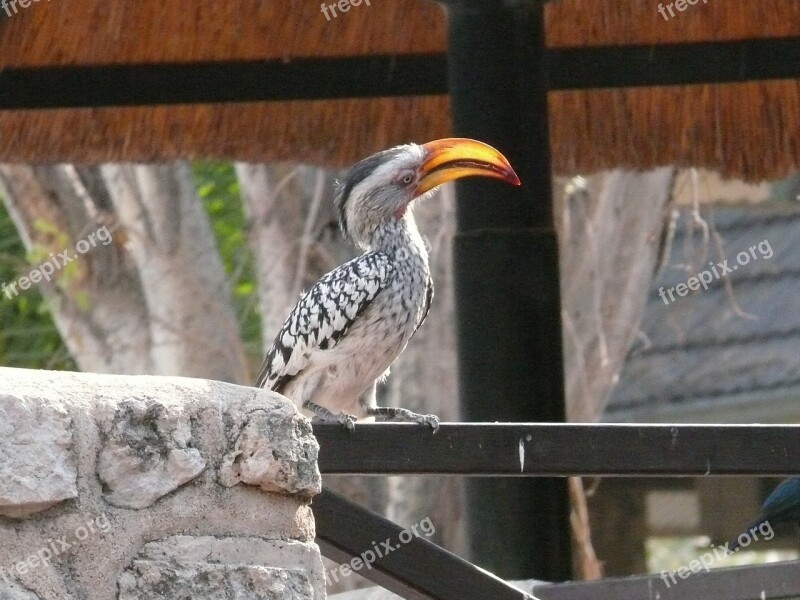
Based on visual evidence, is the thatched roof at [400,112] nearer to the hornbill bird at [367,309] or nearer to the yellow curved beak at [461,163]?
the hornbill bird at [367,309]

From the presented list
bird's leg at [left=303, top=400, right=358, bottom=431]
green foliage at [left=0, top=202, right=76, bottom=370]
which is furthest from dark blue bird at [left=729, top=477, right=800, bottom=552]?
green foliage at [left=0, top=202, right=76, bottom=370]

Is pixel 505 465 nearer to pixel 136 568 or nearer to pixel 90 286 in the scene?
pixel 136 568

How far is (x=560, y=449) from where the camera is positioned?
288 centimetres

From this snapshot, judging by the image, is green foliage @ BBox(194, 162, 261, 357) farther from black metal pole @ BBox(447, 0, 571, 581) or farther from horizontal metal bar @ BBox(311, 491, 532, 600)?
horizontal metal bar @ BBox(311, 491, 532, 600)

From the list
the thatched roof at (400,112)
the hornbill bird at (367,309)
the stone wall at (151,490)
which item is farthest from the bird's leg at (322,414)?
the thatched roof at (400,112)

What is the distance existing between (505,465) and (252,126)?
2643 millimetres

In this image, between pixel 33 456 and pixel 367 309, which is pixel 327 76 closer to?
pixel 367 309

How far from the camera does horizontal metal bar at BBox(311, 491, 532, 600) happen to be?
267 centimetres

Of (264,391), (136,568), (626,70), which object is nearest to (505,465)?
(264,391)

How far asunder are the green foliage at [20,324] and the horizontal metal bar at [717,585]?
590 centimetres

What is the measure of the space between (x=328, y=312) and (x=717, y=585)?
4.08ft

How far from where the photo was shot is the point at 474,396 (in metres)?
3.73

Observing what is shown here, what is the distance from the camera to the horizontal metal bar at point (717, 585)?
12.2 ft

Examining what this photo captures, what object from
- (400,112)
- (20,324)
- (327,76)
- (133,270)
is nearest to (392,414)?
(327,76)
